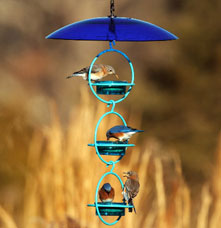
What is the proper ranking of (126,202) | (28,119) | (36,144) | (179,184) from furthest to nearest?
(28,119) < (36,144) < (179,184) < (126,202)

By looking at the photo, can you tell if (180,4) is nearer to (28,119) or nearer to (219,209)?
(28,119)

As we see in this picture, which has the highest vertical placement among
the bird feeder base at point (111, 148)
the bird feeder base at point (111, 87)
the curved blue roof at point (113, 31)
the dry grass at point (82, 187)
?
the curved blue roof at point (113, 31)

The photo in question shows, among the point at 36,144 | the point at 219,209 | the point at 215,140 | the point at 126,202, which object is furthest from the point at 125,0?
the point at 126,202

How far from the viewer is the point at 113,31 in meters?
5.09

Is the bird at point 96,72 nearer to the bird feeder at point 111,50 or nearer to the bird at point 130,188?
the bird feeder at point 111,50

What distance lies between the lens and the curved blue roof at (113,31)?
488 cm

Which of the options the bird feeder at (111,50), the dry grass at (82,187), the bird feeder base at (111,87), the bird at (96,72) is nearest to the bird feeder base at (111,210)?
the bird feeder at (111,50)

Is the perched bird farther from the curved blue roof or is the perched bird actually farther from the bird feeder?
the curved blue roof

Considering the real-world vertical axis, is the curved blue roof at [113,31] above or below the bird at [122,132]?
above

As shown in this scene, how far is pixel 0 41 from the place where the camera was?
39.1 ft

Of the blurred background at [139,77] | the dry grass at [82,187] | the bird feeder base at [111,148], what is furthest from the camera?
the blurred background at [139,77]

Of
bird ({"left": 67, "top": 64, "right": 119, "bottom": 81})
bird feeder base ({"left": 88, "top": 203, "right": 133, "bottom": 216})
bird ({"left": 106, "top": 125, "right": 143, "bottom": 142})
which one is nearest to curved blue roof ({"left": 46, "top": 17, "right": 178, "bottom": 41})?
bird ({"left": 67, "top": 64, "right": 119, "bottom": 81})

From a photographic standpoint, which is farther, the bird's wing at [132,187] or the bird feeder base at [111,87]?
the bird's wing at [132,187]

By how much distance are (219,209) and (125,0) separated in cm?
607
